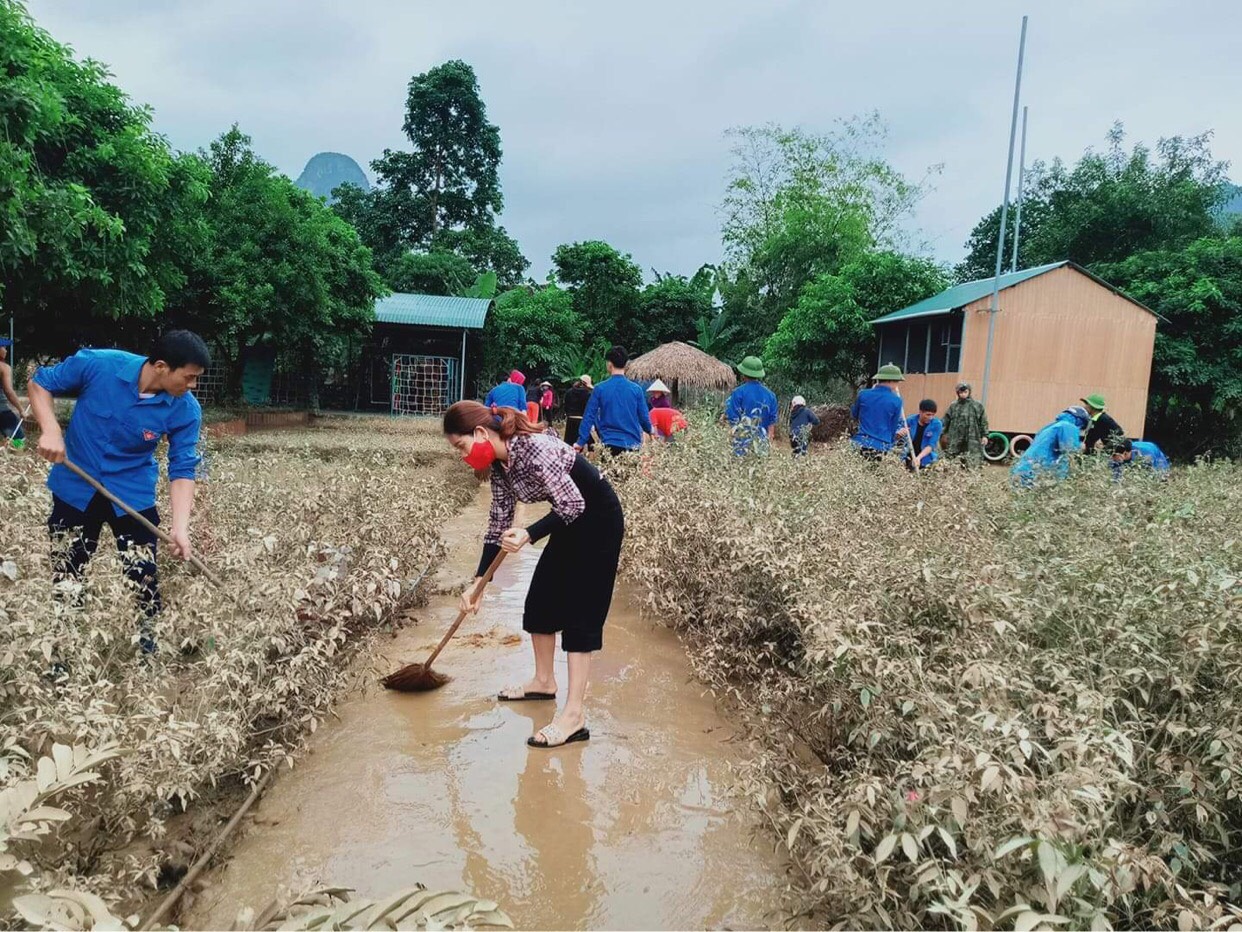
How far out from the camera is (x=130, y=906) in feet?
7.75

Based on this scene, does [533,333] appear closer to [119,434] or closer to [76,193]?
[76,193]

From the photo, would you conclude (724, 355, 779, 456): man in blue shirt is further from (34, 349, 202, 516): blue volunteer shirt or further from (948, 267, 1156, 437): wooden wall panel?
(948, 267, 1156, 437): wooden wall panel

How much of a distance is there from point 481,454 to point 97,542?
1.93 meters

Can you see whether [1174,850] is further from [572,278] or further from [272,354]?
[572,278]

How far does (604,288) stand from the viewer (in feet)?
81.4

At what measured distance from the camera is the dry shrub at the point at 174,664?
91.4 inches

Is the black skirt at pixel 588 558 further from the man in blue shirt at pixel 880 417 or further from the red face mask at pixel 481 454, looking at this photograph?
the man in blue shirt at pixel 880 417

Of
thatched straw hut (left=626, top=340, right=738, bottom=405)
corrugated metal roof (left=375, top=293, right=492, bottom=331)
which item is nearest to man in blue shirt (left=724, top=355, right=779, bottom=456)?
thatched straw hut (left=626, top=340, right=738, bottom=405)

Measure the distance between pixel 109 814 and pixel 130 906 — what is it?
0.26 m

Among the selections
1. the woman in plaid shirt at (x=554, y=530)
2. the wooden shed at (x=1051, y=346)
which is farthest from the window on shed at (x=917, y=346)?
the woman in plaid shirt at (x=554, y=530)

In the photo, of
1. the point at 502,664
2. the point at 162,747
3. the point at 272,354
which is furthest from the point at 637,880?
the point at 272,354

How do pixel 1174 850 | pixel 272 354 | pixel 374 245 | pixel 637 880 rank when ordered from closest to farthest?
pixel 1174 850 → pixel 637 880 → pixel 272 354 → pixel 374 245

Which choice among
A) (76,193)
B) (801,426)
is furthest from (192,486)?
(801,426)

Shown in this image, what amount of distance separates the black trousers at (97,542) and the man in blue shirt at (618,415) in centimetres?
395
